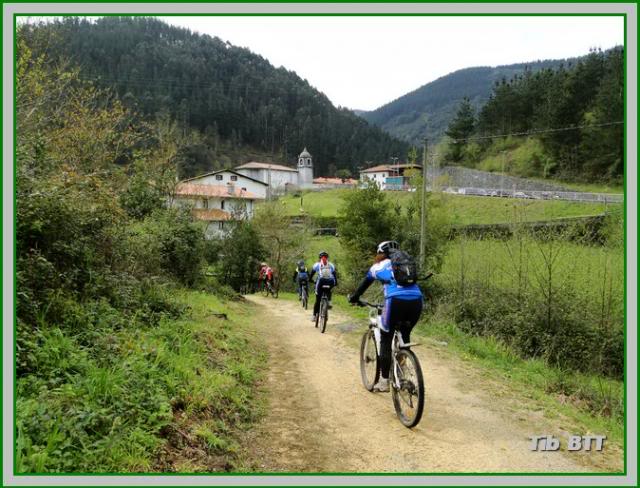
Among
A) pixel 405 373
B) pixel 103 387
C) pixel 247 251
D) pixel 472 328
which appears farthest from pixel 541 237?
pixel 247 251

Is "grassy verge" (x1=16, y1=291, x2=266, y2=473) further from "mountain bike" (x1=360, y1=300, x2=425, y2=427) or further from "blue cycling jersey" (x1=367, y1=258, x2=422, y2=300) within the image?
"blue cycling jersey" (x1=367, y1=258, x2=422, y2=300)

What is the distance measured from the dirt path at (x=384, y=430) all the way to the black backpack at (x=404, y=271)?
5.13 ft

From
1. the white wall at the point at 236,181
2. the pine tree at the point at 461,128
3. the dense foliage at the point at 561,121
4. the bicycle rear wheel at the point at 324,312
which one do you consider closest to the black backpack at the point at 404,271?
the bicycle rear wheel at the point at 324,312

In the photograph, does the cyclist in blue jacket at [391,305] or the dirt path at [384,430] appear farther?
the cyclist in blue jacket at [391,305]

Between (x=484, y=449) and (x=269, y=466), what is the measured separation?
6.67 feet

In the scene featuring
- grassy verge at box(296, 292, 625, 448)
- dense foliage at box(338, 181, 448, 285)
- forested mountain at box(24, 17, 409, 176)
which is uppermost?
forested mountain at box(24, 17, 409, 176)

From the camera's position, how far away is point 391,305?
500 centimetres

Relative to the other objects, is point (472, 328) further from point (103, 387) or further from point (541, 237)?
point (103, 387)

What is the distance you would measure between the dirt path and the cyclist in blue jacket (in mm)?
791

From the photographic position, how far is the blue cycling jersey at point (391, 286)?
16.3ft

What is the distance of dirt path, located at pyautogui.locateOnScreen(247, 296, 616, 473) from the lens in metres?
Result: 3.98

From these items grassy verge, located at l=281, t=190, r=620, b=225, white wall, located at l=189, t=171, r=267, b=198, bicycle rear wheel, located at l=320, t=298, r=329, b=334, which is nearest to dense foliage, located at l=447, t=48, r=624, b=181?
grassy verge, located at l=281, t=190, r=620, b=225

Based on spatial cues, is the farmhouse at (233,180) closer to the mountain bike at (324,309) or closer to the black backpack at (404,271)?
the mountain bike at (324,309)

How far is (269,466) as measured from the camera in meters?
3.97
